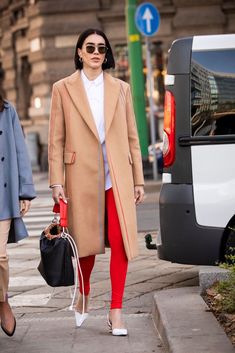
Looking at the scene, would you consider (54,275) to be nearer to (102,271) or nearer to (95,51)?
(95,51)

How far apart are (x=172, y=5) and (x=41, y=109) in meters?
4.61

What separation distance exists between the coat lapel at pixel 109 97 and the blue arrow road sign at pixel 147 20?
15.1 m

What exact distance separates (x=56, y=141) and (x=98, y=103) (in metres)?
0.37

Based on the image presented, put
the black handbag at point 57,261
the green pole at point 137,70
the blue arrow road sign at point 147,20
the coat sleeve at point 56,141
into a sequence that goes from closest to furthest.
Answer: the black handbag at point 57,261, the coat sleeve at point 56,141, the blue arrow road sign at point 147,20, the green pole at point 137,70

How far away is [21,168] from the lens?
753 cm

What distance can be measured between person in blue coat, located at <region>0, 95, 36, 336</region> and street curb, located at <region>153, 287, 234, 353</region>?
3.29 feet

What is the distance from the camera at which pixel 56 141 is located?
7637 millimetres

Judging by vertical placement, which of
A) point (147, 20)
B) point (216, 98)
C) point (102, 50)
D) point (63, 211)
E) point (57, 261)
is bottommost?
point (57, 261)

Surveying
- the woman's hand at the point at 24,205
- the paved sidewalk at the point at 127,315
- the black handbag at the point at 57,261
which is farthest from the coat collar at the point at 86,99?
the paved sidewalk at the point at 127,315

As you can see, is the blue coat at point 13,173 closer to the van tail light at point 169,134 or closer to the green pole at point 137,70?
the van tail light at point 169,134

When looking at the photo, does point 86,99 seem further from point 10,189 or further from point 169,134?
point 169,134

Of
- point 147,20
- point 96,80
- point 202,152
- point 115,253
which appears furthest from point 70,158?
point 147,20

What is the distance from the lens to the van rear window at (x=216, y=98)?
875 cm

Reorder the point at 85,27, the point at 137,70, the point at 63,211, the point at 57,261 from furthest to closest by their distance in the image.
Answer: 1. the point at 85,27
2. the point at 137,70
3. the point at 63,211
4. the point at 57,261
